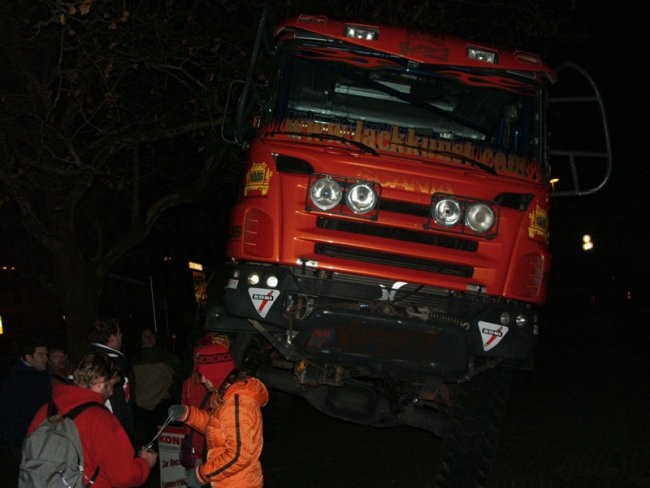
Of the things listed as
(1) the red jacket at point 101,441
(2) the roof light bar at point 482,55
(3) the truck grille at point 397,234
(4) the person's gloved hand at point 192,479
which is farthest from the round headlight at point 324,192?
(1) the red jacket at point 101,441

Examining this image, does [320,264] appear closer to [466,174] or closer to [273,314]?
[273,314]

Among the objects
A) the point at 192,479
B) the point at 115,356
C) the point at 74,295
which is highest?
the point at 115,356

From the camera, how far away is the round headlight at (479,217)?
5.85m

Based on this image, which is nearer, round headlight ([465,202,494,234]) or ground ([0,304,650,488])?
round headlight ([465,202,494,234])

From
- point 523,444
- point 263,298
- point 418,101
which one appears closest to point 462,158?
point 418,101

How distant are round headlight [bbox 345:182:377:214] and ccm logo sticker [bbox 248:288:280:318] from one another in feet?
2.73

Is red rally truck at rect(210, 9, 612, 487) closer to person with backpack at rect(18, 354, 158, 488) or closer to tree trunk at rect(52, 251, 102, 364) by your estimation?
person with backpack at rect(18, 354, 158, 488)

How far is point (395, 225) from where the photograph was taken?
5.80m

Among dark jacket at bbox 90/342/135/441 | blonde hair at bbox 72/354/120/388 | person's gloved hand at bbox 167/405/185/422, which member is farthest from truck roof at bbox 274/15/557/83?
blonde hair at bbox 72/354/120/388

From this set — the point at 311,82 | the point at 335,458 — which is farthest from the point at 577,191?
the point at 335,458

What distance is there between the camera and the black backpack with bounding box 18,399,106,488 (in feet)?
13.0

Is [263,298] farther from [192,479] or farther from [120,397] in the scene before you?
[192,479]

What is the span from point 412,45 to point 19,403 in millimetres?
4109

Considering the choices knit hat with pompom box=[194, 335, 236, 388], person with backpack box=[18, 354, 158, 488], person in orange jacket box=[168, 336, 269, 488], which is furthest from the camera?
knit hat with pompom box=[194, 335, 236, 388]
